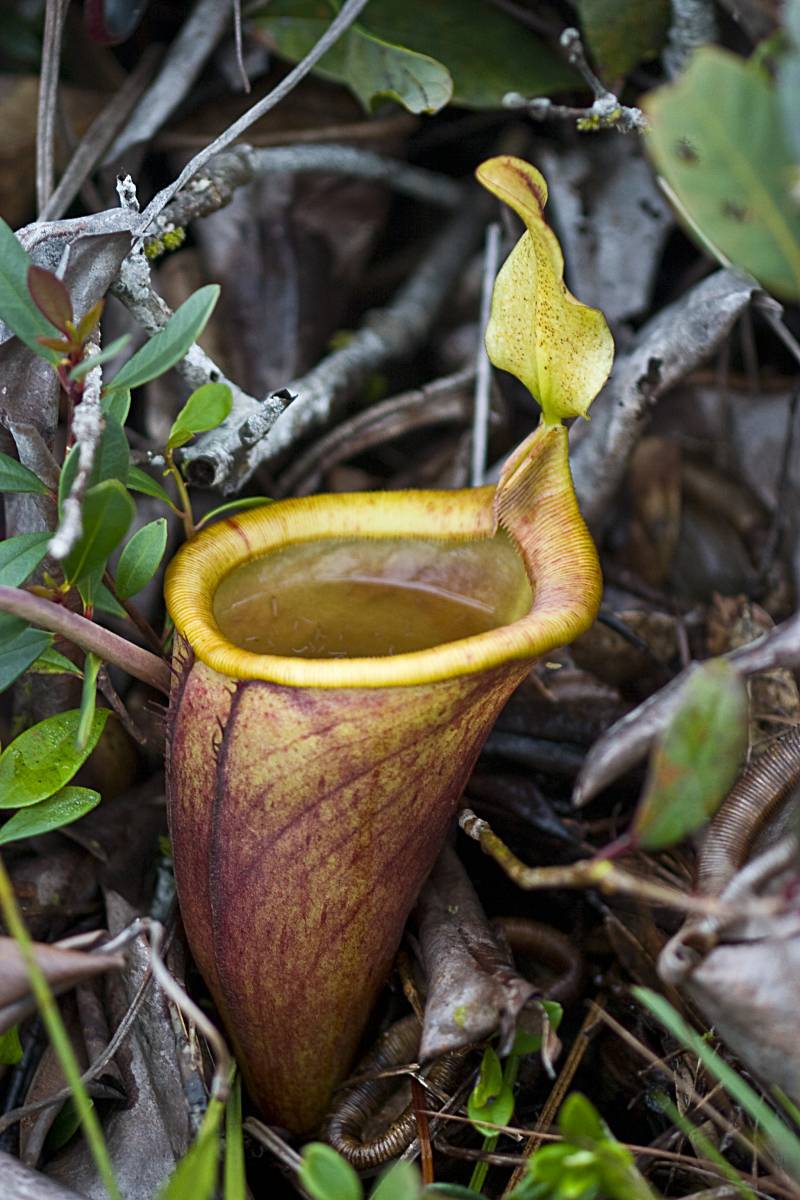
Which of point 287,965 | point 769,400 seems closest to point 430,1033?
point 287,965

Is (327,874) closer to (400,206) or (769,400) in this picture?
(769,400)

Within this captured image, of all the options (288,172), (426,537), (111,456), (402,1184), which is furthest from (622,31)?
(402,1184)

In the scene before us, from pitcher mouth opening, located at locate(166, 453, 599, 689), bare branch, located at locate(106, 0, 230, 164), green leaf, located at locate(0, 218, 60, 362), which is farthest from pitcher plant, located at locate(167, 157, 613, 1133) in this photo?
bare branch, located at locate(106, 0, 230, 164)

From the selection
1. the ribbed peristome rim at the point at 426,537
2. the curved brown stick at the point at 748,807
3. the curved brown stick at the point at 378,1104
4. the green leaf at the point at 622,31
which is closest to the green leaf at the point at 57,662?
the ribbed peristome rim at the point at 426,537

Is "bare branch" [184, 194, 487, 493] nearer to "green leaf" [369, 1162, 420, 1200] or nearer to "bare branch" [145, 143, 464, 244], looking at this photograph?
"bare branch" [145, 143, 464, 244]

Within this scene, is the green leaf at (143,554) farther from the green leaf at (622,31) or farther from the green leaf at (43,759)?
the green leaf at (622,31)
